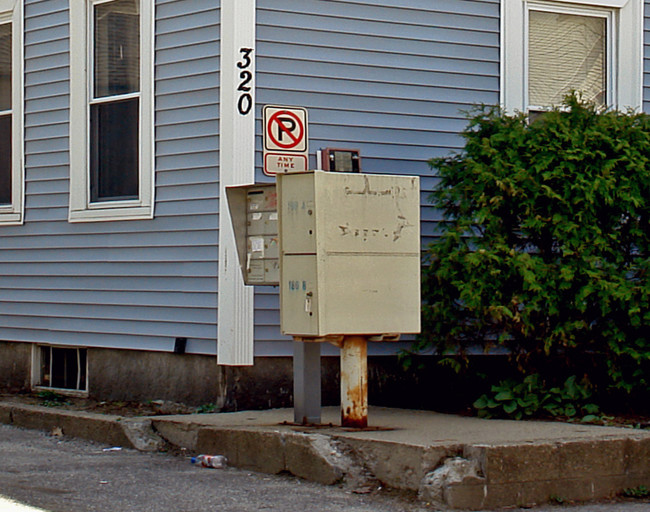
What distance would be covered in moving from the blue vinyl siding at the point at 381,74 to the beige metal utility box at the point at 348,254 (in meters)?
1.68

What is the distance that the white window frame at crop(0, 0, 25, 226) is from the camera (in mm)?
11336

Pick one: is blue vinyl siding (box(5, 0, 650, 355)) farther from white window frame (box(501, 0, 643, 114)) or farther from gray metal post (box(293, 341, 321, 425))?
gray metal post (box(293, 341, 321, 425))

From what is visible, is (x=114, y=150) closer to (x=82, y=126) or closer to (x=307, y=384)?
(x=82, y=126)

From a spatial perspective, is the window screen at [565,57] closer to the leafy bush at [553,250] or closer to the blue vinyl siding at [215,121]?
the blue vinyl siding at [215,121]

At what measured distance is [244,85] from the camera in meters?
9.26

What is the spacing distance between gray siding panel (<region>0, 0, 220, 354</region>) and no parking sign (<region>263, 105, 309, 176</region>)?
1438 millimetres

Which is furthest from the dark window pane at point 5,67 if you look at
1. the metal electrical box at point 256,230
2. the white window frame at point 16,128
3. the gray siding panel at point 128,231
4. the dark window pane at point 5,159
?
the metal electrical box at point 256,230

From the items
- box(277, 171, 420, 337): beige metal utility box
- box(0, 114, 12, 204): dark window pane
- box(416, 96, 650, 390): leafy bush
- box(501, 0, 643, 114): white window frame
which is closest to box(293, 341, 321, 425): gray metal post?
box(277, 171, 420, 337): beige metal utility box

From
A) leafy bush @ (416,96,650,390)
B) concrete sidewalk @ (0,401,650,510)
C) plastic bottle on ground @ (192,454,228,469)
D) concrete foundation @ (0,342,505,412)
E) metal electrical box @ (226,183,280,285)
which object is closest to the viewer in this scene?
concrete sidewalk @ (0,401,650,510)

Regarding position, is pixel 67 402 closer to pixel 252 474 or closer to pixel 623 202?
pixel 252 474

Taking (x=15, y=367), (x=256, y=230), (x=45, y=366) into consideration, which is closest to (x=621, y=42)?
(x=256, y=230)

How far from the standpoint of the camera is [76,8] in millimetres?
10688

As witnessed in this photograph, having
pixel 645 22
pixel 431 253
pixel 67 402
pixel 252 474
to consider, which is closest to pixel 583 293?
pixel 431 253

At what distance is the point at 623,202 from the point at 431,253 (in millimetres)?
1422
